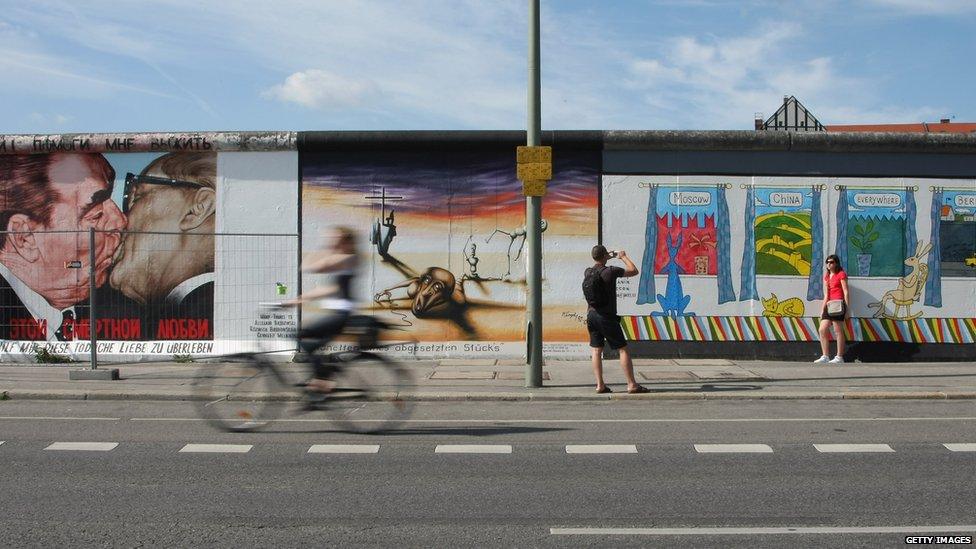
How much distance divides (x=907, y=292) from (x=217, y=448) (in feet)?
37.3

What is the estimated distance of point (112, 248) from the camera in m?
15.0

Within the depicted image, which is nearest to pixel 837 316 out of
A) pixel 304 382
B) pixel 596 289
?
pixel 596 289

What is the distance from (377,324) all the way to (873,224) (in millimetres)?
9488

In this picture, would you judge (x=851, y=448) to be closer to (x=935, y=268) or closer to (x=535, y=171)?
(x=535, y=171)

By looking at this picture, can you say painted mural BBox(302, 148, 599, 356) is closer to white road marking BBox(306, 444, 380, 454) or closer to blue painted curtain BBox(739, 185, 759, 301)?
blue painted curtain BBox(739, 185, 759, 301)

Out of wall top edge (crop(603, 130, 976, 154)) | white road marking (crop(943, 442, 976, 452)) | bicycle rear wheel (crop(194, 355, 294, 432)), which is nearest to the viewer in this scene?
white road marking (crop(943, 442, 976, 452))

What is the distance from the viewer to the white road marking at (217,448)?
7898 millimetres

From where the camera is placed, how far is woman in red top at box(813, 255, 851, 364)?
14.1 metres

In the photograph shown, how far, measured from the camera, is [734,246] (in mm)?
14773

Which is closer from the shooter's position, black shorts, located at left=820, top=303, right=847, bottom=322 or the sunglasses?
black shorts, located at left=820, top=303, right=847, bottom=322

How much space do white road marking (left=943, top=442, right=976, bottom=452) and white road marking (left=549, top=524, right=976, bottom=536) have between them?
258cm

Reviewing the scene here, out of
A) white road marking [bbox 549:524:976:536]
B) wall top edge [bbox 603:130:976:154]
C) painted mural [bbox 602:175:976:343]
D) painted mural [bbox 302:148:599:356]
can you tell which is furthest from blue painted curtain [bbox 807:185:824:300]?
white road marking [bbox 549:524:976:536]

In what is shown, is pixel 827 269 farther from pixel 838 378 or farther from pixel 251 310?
pixel 251 310

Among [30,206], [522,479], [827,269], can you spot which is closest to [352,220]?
[30,206]
